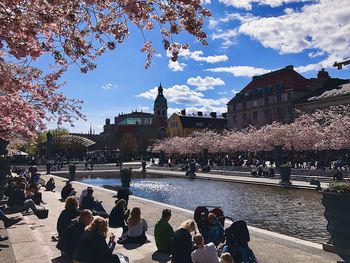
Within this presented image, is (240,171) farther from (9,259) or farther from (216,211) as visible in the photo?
(9,259)

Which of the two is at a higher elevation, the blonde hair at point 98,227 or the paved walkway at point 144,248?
the blonde hair at point 98,227

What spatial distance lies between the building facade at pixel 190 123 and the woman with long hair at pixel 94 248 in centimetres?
11260

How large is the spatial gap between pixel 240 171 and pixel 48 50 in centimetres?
3769

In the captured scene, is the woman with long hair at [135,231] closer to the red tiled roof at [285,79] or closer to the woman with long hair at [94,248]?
the woman with long hair at [94,248]

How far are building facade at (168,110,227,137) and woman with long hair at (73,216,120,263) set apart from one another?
113 meters

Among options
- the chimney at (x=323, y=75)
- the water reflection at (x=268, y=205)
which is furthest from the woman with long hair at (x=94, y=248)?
the chimney at (x=323, y=75)

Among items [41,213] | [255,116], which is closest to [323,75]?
[255,116]

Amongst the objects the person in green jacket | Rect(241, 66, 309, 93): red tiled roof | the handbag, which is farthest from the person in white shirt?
Rect(241, 66, 309, 93): red tiled roof

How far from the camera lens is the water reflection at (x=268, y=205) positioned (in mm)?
14664

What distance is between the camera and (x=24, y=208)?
51.8 ft

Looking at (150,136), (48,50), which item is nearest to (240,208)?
(48,50)

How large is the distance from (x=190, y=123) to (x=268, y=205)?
10355cm

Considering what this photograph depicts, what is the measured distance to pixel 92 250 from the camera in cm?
746

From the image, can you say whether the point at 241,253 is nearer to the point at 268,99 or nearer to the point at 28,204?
the point at 28,204
